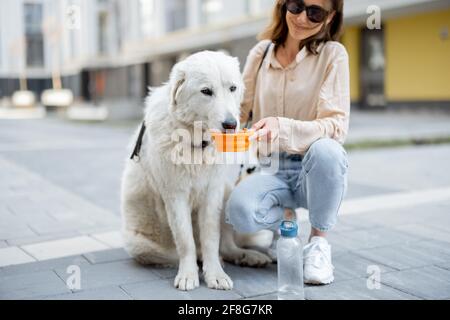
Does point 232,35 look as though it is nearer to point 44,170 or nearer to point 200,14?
point 200,14

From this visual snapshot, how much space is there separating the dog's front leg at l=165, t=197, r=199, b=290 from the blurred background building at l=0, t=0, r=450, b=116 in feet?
7.97

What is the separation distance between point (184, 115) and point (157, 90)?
40 centimetres

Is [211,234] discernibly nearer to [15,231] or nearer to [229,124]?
[229,124]

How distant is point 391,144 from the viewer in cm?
969

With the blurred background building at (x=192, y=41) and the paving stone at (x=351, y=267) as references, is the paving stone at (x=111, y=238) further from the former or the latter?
the blurred background building at (x=192, y=41)

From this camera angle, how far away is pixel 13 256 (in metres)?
3.48

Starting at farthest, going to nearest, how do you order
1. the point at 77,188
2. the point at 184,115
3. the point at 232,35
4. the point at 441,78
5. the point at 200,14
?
the point at 200,14 → the point at 232,35 → the point at 441,78 → the point at 77,188 → the point at 184,115

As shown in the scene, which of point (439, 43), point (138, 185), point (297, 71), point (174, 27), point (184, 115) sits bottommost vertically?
point (138, 185)

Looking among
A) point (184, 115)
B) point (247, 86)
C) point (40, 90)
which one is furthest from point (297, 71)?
point (40, 90)

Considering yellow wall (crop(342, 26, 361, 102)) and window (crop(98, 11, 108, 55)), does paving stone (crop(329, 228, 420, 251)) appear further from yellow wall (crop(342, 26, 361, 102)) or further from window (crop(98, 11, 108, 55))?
window (crop(98, 11, 108, 55))

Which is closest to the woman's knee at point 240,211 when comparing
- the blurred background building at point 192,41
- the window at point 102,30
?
the blurred background building at point 192,41

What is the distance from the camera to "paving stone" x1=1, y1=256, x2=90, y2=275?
10.4 ft

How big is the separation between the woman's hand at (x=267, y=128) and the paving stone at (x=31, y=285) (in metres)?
1.30

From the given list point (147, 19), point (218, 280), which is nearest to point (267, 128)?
point (218, 280)
